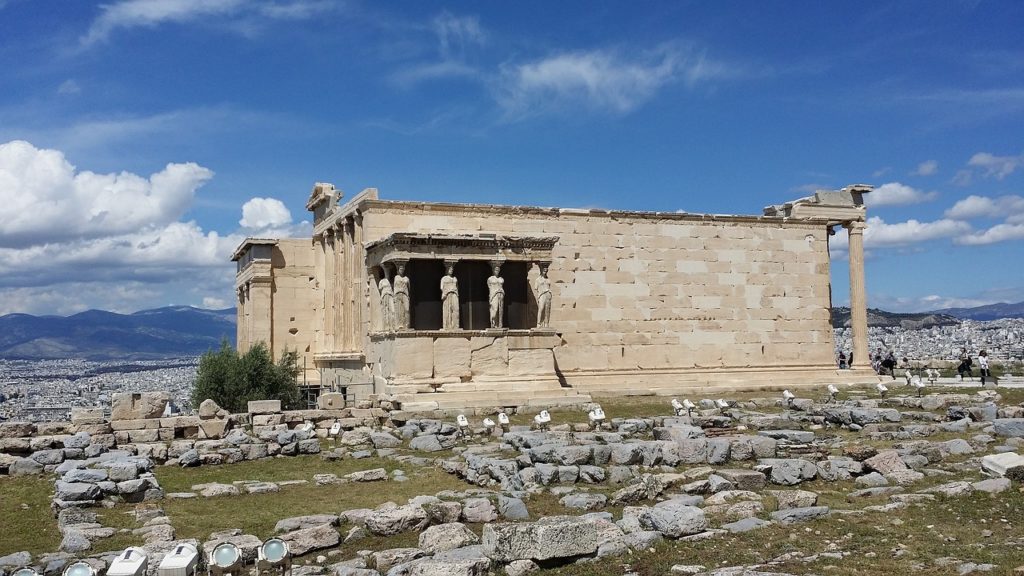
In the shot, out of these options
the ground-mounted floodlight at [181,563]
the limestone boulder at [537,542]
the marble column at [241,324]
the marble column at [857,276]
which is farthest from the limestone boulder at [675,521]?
the marble column at [857,276]

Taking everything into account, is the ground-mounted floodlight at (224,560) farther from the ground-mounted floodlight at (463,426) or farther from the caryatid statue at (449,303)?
the caryatid statue at (449,303)

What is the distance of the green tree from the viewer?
26.3 metres

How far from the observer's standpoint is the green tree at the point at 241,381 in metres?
26.3

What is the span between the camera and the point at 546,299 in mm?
25703

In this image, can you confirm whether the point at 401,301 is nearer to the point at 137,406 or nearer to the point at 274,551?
the point at 137,406

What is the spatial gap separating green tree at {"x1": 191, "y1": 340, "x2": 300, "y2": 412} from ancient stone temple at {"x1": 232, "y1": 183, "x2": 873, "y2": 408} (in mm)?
2078

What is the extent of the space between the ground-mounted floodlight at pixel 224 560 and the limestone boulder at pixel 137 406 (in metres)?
13.0

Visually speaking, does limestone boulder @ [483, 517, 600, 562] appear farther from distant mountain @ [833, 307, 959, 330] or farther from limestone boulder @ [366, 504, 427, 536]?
distant mountain @ [833, 307, 959, 330]

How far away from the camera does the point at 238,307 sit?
35.8 metres

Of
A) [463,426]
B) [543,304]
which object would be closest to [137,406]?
[463,426]

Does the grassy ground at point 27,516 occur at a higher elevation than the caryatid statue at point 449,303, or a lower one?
lower

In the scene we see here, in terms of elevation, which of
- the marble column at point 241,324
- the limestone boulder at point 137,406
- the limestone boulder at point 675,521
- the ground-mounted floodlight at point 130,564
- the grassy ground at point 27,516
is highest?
the marble column at point 241,324

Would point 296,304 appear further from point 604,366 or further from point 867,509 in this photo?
point 867,509

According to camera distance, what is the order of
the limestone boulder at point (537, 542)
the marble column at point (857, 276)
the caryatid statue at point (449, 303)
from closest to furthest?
the limestone boulder at point (537, 542)
the caryatid statue at point (449, 303)
the marble column at point (857, 276)
